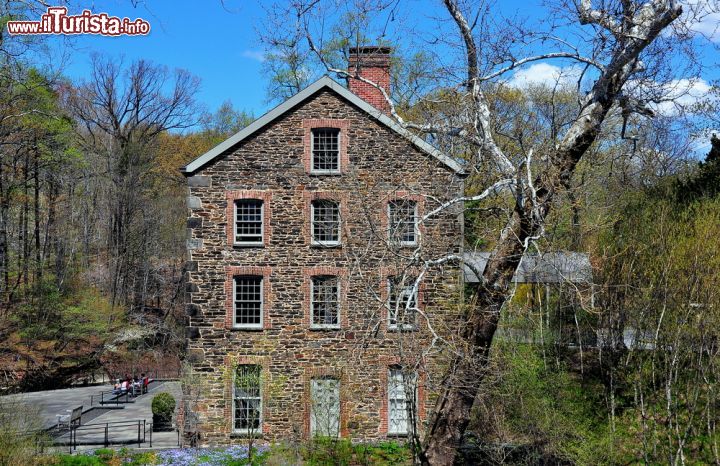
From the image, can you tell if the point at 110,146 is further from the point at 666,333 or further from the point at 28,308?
the point at 666,333

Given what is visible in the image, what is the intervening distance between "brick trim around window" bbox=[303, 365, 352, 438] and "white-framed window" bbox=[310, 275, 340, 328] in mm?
1239

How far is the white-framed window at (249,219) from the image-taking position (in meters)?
19.2

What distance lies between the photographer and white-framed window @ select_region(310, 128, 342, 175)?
19.2m

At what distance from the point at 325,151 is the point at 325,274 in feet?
11.6

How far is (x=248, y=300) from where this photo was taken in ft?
62.8

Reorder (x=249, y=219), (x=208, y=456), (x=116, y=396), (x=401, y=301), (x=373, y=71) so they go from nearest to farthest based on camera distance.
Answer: (x=401, y=301) < (x=208, y=456) < (x=249, y=219) < (x=373, y=71) < (x=116, y=396)

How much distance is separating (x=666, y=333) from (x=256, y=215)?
11.4 m

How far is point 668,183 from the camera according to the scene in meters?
22.0

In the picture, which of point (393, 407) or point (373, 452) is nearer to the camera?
point (373, 452)

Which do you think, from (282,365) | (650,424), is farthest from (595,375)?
(282,365)

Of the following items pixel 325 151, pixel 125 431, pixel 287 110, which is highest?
pixel 287 110

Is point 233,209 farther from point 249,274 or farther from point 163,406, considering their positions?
point 163,406

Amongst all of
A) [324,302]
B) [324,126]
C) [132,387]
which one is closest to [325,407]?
[324,302]

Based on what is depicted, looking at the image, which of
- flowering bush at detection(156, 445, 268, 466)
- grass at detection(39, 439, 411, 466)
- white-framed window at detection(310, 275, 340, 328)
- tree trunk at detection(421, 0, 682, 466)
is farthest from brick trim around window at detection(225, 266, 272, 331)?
tree trunk at detection(421, 0, 682, 466)
